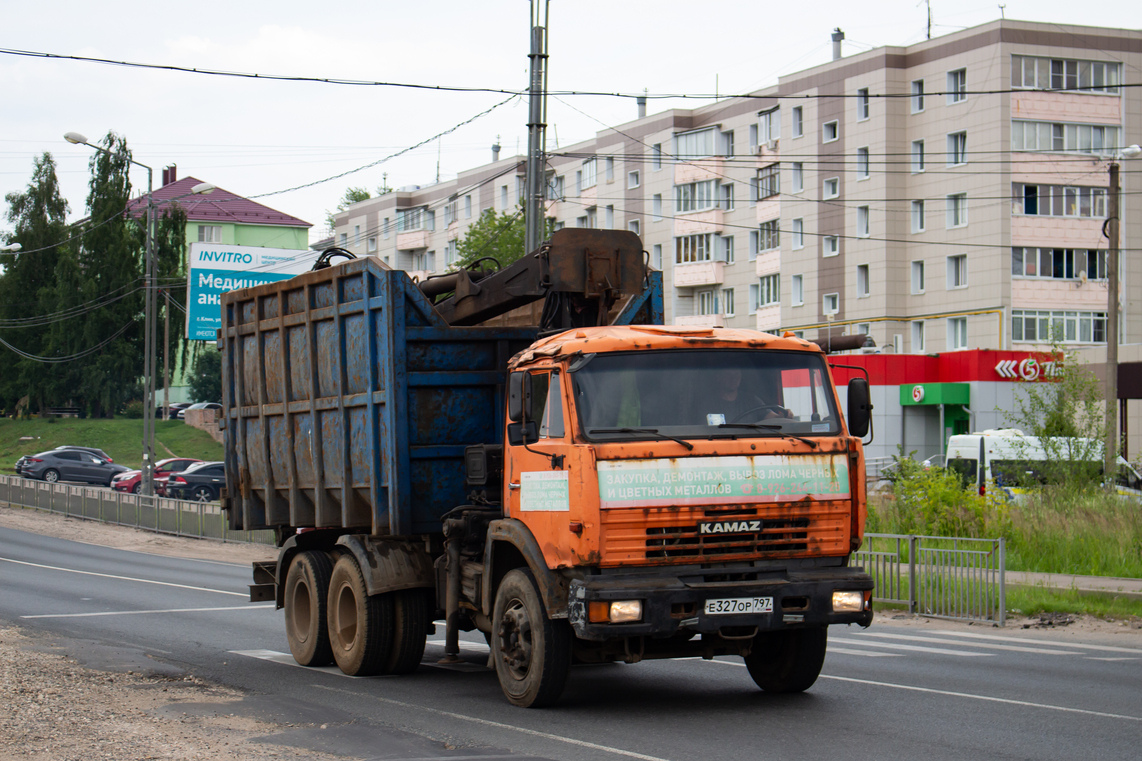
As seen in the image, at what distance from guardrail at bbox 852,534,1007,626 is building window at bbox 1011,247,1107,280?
38614 mm

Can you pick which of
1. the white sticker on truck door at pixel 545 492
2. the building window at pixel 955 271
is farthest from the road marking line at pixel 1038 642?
the building window at pixel 955 271

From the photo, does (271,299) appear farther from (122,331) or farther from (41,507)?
(122,331)

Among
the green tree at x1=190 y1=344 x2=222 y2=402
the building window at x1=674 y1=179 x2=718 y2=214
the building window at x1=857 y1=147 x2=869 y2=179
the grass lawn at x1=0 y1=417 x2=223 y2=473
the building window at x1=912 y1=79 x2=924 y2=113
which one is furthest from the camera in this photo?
the green tree at x1=190 y1=344 x2=222 y2=402

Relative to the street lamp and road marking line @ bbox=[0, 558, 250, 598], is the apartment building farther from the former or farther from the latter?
road marking line @ bbox=[0, 558, 250, 598]

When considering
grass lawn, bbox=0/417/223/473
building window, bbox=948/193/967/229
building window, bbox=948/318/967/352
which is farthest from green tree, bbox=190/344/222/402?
building window, bbox=948/193/967/229

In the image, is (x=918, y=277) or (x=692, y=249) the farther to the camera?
(x=692, y=249)

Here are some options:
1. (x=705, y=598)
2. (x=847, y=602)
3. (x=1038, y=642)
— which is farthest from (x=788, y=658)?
(x=1038, y=642)

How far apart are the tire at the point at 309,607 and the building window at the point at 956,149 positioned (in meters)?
48.3

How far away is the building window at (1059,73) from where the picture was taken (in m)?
53.3

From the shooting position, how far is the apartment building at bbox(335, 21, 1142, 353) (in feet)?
175

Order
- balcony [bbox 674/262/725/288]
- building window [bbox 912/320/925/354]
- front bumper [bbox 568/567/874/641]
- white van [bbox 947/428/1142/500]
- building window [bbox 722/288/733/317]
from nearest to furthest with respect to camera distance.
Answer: front bumper [bbox 568/567/874/641] < white van [bbox 947/428/1142/500] < building window [bbox 912/320/925/354] < balcony [bbox 674/262/725/288] < building window [bbox 722/288/733/317]

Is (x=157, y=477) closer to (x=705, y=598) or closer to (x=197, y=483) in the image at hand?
(x=197, y=483)

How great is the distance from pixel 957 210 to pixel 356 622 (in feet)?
161

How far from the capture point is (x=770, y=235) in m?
64.8
